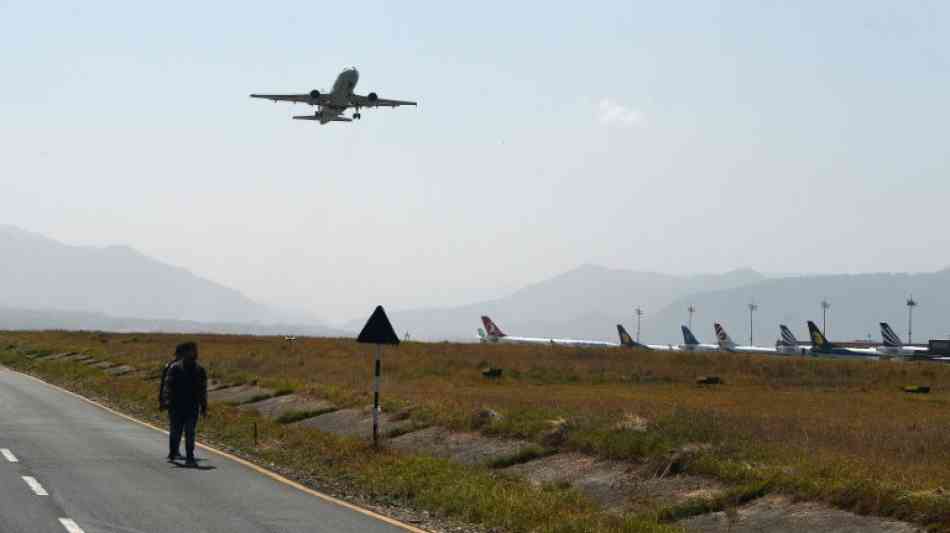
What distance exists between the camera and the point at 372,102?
64.6m

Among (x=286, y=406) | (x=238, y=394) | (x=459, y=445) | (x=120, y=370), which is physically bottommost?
(x=459, y=445)

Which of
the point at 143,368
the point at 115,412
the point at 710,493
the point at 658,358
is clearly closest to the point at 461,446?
the point at 710,493

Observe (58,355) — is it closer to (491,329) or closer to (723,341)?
(723,341)

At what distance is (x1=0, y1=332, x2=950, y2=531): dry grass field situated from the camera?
49.5 ft

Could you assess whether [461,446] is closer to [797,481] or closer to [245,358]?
[797,481]

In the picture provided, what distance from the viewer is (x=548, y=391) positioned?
137 feet

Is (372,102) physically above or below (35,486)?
above

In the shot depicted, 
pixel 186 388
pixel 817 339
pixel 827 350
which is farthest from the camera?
pixel 817 339

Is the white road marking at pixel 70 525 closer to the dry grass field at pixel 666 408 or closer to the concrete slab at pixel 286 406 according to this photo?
the dry grass field at pixel 666 408

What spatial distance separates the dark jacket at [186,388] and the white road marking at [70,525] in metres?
6.83

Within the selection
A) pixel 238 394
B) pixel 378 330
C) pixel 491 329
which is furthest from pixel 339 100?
pixel 491 329

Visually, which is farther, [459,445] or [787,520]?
[459,445]

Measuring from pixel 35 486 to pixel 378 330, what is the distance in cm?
755

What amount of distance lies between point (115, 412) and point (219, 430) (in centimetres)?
586
